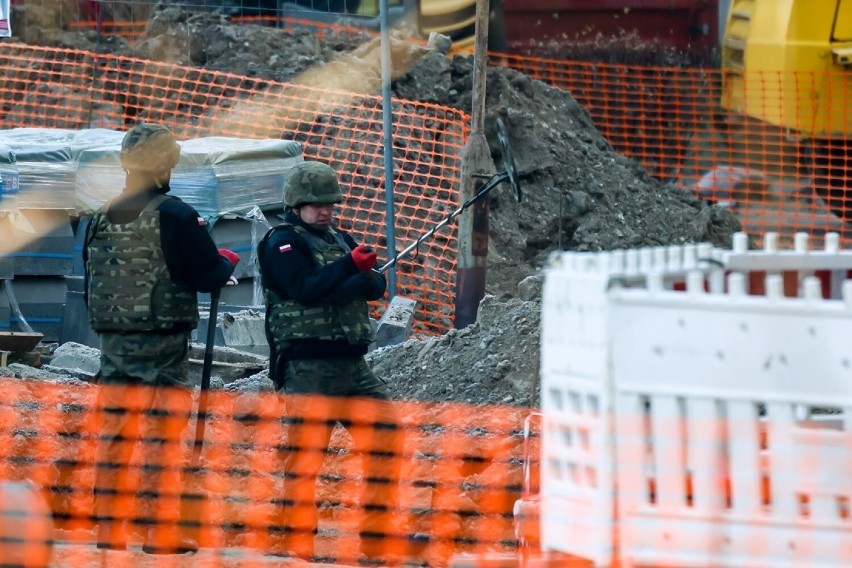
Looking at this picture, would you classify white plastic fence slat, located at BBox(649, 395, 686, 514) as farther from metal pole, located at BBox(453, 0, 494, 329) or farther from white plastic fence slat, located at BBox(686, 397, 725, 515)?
metal pole, located at BBox(453, 0, 494, 329)

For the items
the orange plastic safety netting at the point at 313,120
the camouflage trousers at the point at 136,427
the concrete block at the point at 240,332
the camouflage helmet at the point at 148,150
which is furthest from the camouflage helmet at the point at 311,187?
the orange plastic safety netting at the point at 313,120

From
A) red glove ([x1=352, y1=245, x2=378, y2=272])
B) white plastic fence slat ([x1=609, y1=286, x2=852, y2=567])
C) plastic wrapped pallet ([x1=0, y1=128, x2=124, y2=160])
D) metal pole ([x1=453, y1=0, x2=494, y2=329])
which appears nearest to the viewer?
white plastic fence slat ([x1=609, y1=286, x2=852, y2=567])

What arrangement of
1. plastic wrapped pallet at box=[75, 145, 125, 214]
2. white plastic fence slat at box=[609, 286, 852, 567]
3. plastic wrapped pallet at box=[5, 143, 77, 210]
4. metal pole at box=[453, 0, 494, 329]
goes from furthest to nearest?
plastic wrapped pallet at box=[75, 145, 125, 214], plastic wrapped pallet at box=[5, 143, 77, 210], metal pole at box=[453, 0, 494, 329], white plastic fence slat at box=[609, 286, 852, 567]

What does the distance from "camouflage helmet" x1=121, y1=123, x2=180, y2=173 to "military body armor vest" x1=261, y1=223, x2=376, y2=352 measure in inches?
20.6

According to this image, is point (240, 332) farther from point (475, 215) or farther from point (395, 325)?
point (475, 215)

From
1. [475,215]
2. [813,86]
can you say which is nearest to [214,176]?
[475,215]

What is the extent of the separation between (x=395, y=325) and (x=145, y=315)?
4.12 metres

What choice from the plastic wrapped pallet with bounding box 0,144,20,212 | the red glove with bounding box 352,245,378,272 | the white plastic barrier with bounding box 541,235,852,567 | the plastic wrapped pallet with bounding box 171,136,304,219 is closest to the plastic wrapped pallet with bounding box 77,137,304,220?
the plastic wrapped pallet with bounding box 171,136,304,219

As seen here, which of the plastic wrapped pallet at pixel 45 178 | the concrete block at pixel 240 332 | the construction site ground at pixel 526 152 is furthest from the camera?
the construction site ground at pixel 526 152

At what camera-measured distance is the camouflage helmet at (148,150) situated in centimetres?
612

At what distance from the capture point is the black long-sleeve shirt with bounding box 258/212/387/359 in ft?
19.7

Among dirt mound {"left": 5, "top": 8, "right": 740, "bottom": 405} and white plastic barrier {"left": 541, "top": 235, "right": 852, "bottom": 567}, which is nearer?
white plastic barrier {"left": 541, "top": 235, "right": 852, "bottom": 567}

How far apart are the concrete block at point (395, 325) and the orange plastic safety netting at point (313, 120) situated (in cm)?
87

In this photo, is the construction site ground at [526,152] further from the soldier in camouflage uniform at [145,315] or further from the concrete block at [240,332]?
the soldier in camouflage uniform at [145,315]
